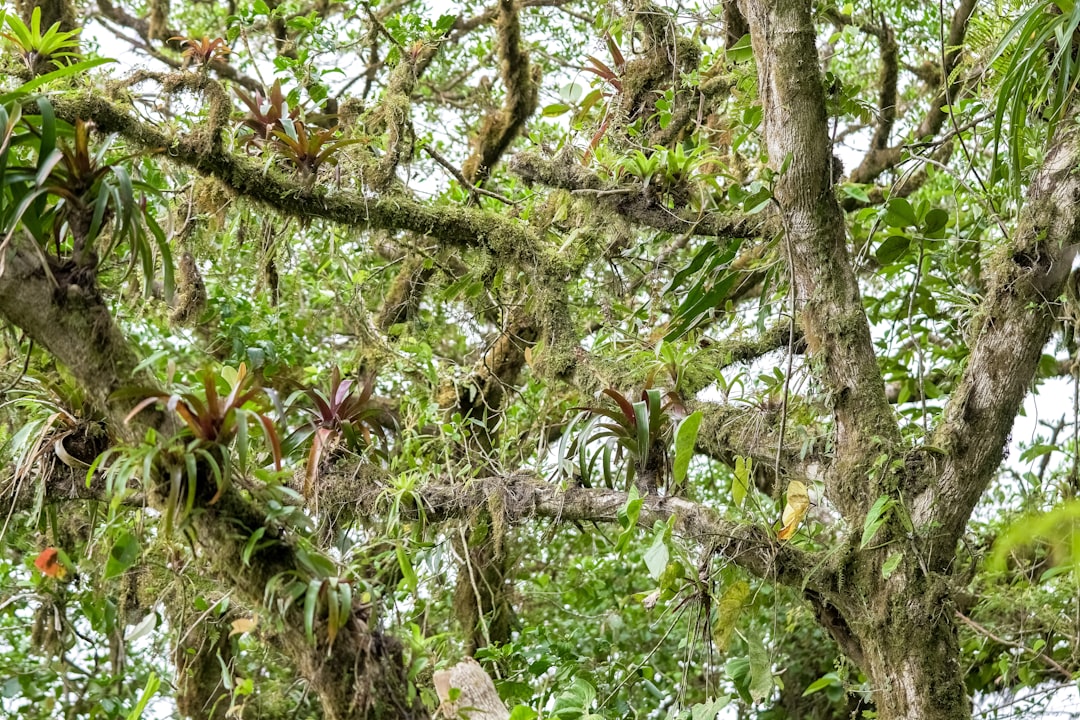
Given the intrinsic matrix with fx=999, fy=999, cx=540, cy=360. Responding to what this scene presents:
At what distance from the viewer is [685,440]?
199 centimetres

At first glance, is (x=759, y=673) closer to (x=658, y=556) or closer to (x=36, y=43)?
(x=658, y=556)

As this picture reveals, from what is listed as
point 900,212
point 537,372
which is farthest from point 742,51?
point 537,372

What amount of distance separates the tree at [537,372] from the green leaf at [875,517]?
0.01 metres

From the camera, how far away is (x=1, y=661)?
3.42 meters

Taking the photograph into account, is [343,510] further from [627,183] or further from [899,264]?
[899,264]

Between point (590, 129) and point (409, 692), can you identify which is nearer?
point (409, 692)

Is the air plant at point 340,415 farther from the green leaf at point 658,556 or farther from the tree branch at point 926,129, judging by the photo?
the tree branch at point 926,129

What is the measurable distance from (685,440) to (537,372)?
80 cm

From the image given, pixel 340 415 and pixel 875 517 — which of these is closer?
pixel 875 517

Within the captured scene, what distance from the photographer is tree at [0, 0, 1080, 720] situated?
5.23ft

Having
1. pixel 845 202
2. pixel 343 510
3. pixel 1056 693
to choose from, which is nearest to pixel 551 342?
pixel 343 510

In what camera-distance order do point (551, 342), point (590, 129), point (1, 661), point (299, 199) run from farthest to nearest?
point (1, 661), point (590, 129), point (551, 342), point (299, 199)

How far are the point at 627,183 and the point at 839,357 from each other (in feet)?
2.37

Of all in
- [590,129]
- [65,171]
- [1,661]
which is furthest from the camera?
[1,661]
